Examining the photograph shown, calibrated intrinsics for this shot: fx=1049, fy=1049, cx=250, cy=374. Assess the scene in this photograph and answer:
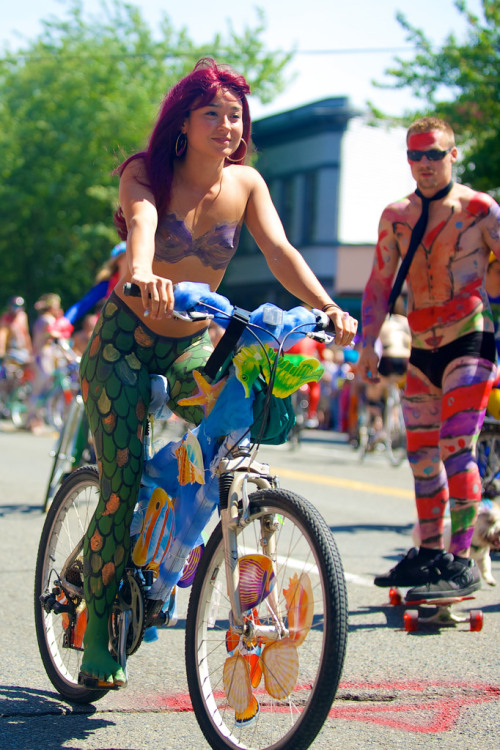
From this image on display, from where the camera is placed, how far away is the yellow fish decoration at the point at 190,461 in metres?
3.04

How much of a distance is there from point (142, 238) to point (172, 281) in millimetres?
Answer: 306

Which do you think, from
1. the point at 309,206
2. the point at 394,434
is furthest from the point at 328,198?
the point at 394,434

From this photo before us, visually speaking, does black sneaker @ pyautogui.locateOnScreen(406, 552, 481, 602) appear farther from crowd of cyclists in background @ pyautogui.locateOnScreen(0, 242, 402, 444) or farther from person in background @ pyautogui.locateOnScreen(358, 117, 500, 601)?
crowd of cyclists in background @ pyautogui.locateOnScreen(0, 242, 402, 444)

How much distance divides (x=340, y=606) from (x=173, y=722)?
39.3 inches

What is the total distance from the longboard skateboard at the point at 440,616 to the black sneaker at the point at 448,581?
3 cm

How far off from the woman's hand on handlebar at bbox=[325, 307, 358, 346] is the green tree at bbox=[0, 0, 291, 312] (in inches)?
1122

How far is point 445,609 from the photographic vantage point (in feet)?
15.3

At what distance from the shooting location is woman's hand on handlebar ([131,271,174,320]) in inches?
108

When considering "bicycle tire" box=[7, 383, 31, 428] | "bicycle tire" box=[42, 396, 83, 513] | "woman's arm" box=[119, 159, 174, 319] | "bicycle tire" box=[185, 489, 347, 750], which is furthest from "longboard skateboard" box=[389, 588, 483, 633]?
"bicycle tire" box=[7, 383, 31, 428]

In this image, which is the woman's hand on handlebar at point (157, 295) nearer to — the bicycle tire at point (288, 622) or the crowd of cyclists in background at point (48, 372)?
the bicycle tire at point (288, 622)

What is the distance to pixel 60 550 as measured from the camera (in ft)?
12.4

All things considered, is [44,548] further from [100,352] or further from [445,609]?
[445,609]

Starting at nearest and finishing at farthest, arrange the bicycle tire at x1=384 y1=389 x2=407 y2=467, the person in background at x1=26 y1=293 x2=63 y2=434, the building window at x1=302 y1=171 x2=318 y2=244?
the bicycle tire at x1=384 y1=389 x2=407 y2=467 → the person in background at x1=26 y1=293 x2=63 y2=434 → the building window at x1=302 y1=171 x2=318 y2=244

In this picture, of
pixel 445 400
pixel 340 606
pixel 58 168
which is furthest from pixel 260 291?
pixel 340 606
